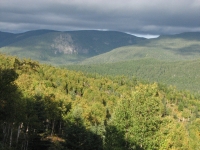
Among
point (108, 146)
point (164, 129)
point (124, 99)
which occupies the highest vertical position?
point (124, 99)

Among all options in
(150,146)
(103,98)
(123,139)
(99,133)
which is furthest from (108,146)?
(103,98)

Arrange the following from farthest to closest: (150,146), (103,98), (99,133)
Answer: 1. (103,98)
2. (99,133)
3. (150,146)

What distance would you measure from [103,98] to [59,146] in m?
108

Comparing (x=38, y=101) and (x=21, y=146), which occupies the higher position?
(x=38, y=101)

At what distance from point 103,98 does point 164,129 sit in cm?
12727

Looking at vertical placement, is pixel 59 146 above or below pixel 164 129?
below

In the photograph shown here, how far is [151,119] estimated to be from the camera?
30312 millimetres

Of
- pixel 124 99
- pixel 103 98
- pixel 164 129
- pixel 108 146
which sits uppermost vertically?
pixel 124 99

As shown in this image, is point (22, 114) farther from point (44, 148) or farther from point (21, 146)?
point (44, 148)

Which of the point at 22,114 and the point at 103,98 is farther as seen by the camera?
the point at 103,98

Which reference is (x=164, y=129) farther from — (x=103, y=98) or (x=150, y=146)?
(x=103, y=98)

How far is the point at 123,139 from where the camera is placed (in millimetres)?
31766

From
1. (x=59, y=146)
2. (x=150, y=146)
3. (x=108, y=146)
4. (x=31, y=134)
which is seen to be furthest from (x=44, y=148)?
(x=150, y=146)

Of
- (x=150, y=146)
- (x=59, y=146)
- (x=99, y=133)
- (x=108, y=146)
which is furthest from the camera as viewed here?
(x=99, y=133)
